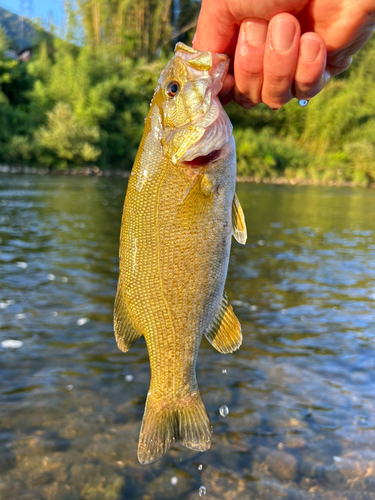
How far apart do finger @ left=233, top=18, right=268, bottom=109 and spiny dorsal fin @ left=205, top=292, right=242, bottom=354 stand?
1209 mm

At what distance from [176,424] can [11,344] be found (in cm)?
378

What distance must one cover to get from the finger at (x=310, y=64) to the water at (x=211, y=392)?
10.1ft

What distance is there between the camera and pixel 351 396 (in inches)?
187

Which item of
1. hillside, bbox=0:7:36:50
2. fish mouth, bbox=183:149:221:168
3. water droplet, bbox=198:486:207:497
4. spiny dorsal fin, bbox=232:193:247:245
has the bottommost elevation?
water droplet, bbox=198:486:207:497

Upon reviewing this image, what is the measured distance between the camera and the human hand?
195 centimetres

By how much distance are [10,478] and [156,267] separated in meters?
2.50

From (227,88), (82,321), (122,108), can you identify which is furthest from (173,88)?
(122,108)

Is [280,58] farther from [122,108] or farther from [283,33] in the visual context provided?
[122,108]

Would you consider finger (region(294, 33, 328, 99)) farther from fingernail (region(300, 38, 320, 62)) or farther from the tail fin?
the tail fin

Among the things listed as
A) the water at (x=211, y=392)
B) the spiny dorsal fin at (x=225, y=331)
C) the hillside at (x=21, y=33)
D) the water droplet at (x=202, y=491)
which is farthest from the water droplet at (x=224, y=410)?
the hillside at (x=21, y=33)

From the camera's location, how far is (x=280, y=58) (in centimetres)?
210

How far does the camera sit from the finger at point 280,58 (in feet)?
6.53

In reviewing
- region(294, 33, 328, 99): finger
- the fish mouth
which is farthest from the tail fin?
region(294, 33, 328, 99): finger

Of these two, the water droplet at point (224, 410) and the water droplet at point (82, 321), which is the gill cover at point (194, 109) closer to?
the water droplet at point (224, 410)
